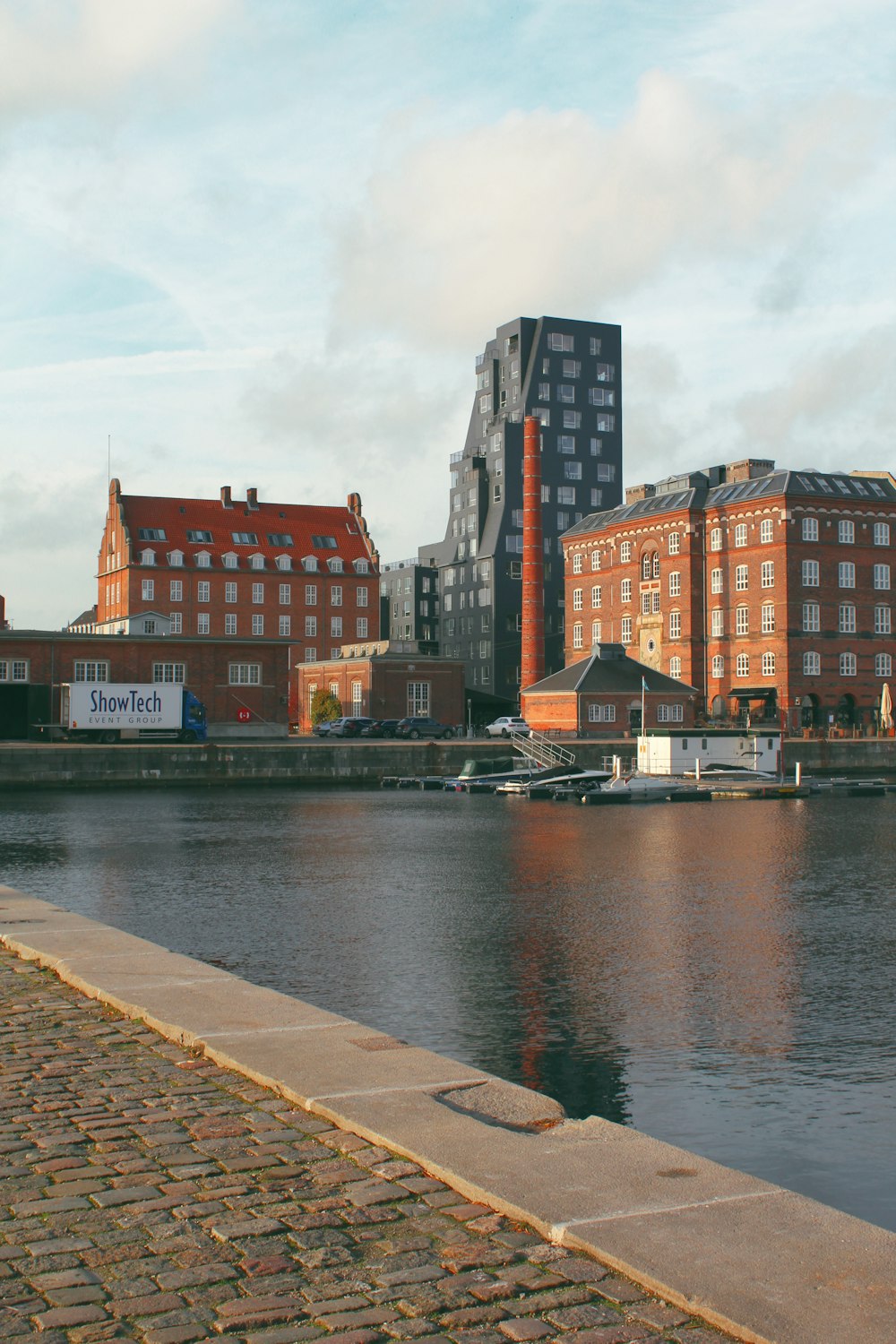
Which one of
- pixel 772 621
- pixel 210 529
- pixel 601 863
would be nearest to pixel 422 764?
pixel 772 621

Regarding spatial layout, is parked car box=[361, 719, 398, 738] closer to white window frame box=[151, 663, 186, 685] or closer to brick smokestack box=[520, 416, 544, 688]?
brick smokestack box=[520, 416, 544, 688]

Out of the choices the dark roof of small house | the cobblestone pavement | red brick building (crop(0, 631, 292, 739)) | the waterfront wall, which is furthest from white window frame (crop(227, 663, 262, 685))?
the cobblestone pavement

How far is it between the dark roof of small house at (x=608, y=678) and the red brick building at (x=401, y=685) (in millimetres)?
10650

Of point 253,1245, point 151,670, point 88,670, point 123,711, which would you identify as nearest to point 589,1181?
point 253,1245

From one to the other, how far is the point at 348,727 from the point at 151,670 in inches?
598

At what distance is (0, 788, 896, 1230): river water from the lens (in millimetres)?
11562

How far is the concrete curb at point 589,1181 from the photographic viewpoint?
16.6 ft

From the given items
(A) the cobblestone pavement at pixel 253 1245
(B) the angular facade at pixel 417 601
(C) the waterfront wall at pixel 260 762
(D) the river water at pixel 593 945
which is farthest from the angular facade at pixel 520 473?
(A) the cobblestone pavement at pixel 253 1245

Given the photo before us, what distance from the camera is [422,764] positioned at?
71.1m

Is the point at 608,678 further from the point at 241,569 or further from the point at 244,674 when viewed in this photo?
the point at 241,569

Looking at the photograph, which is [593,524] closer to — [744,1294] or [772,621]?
[772,621]

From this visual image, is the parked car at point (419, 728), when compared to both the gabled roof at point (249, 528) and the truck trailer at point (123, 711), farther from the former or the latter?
the gabled roof at point (249, 528)

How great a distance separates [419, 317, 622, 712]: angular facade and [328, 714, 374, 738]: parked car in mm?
39386

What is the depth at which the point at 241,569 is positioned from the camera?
116 m
